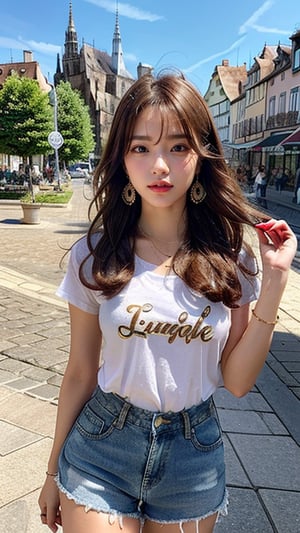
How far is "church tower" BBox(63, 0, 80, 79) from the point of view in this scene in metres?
87.2

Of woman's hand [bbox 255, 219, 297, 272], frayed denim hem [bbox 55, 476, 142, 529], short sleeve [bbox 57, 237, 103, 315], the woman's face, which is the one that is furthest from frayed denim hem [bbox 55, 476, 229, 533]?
the woman's face

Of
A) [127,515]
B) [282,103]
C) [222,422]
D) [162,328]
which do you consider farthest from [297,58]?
[127,515]

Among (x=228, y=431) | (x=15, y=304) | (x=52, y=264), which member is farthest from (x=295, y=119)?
(x=228, y=431)

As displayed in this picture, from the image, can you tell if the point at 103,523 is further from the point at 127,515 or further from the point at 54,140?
the point at 54,140

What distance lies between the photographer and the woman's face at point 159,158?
129 cm

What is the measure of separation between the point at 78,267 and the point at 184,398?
47cm

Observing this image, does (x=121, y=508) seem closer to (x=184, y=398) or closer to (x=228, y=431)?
(x=184, y=398)

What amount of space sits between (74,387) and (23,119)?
66.4ft

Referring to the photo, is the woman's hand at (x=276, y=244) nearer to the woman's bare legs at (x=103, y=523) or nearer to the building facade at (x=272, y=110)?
the woman's bare legs at (x=103, y=523)

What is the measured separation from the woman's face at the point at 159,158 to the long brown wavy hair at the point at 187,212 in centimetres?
2

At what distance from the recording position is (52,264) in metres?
8.35

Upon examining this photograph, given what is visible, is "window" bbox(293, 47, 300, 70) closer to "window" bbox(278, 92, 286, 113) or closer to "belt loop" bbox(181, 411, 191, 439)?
"window" bbox(278, 92, 286, 113)

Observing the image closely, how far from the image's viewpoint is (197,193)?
146 centimetres

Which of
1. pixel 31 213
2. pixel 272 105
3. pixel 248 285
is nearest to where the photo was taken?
pixel 248 285
